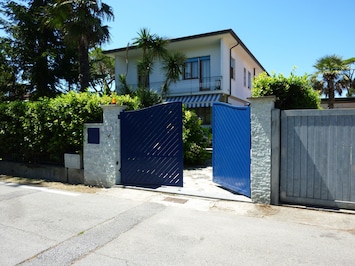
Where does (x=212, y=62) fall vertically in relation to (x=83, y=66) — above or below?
above

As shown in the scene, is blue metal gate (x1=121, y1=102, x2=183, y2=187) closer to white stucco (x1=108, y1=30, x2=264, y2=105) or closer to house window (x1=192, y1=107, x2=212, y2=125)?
white stucco (x1=108, y1=30, x2=264, y2=105)

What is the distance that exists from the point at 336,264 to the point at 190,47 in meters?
18.2

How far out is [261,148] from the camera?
5637 mm

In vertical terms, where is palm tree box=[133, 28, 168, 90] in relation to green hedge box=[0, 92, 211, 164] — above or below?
above

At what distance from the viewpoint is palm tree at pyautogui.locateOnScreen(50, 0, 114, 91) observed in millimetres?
14492

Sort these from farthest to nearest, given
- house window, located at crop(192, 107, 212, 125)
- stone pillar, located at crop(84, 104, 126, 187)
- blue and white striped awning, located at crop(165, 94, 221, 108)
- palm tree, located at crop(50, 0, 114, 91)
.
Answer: house window, located at crop(192, 107, 212, 125) < blue and white striped awning, located at crop(165, 94, 221, 108) < palm tree, located at crop(50, 0, 114, 91) < stone pillar, located at crop(84, 104, 126, 187)

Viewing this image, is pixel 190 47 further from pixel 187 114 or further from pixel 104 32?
pixel 187 114

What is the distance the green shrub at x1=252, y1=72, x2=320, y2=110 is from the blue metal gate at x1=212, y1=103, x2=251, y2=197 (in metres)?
0.76

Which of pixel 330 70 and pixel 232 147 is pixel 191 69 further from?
pixel 232 147

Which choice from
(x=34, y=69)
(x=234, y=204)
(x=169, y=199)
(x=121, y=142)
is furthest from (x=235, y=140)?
(x=34, y=69)

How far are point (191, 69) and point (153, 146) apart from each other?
13.9m

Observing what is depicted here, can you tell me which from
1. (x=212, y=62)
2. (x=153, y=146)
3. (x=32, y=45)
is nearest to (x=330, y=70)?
(x=212, y=62)

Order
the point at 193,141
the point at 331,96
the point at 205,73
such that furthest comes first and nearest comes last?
the point at 331,96 < the point at 205,73 < the point at 193,141

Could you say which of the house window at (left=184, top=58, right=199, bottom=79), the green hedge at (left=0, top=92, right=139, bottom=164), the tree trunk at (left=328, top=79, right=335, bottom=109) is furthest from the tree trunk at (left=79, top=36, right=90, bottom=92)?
the tree trunk at (left=328, top=79, right=335, bottom=109)
